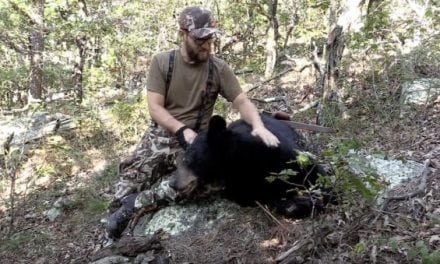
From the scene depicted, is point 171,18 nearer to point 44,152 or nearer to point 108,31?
point 108,31

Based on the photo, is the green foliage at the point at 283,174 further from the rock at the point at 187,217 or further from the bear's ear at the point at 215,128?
the rock at the point at 187,217

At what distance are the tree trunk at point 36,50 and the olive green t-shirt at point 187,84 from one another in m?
7.30

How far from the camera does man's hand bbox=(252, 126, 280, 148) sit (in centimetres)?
366

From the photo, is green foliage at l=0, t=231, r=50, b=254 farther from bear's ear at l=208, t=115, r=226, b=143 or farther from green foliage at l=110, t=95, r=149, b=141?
green foliage at l=110, t=95, r=149, b=141

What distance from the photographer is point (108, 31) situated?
437 inches

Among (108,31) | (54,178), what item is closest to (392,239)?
(54,178)

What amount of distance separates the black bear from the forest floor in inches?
6.7

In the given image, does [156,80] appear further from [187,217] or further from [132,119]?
[132,119]

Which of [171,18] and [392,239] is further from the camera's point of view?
[171,18]

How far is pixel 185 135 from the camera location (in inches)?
160

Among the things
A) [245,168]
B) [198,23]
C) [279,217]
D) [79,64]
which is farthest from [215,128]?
[79,64]

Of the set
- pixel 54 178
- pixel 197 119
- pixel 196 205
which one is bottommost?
pixel 54 178

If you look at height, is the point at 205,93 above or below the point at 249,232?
above

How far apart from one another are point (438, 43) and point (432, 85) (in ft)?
2.61
